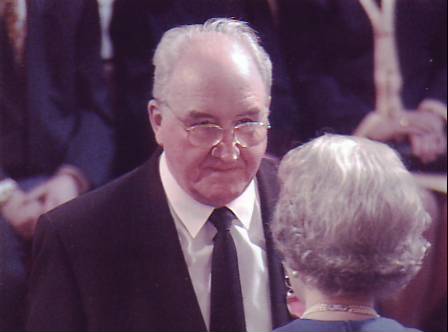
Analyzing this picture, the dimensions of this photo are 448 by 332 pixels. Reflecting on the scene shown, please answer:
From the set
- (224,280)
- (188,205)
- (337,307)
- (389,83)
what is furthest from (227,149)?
(389,83)

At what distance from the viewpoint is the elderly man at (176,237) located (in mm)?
1373

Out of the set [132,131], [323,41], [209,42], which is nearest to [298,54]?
[323,41]

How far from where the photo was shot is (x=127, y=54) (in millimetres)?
1481

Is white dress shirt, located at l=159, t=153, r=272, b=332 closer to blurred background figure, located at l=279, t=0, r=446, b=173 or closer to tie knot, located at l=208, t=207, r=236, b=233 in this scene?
tie knot, located at l=208, t=207, r=236, b=233

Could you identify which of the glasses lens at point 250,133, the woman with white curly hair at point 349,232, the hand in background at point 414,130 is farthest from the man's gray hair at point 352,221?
the hand in background at point 414,130

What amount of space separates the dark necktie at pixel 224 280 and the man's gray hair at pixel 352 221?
0.94ft

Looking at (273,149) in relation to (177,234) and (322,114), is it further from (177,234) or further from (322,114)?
(177,234)

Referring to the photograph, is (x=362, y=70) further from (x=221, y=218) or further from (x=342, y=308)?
(x=342, y=308)

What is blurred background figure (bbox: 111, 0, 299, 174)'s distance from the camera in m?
1.46

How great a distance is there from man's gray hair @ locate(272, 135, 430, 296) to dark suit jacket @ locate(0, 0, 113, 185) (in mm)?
510

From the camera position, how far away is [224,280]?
4.69ft

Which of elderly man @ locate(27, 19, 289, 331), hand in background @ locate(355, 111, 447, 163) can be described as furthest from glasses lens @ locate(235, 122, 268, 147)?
hand in background @ locate(355, 111, 447, 163)

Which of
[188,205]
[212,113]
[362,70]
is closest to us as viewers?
[212,113]

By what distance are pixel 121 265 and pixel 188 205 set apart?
0.61ft
